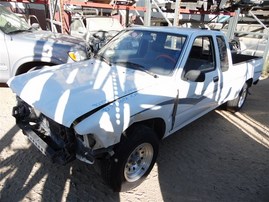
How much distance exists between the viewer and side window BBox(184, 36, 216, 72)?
3611 mm

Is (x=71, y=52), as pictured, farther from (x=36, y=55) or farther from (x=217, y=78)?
(x=217, y=78)

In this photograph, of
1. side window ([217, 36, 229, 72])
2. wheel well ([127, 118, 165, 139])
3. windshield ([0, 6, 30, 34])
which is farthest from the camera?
windshield ([0, 6, 30, 34])

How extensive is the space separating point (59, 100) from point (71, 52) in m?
2.48

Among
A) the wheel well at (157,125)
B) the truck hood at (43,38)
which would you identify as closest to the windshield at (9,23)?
the truck hood at (43,38)

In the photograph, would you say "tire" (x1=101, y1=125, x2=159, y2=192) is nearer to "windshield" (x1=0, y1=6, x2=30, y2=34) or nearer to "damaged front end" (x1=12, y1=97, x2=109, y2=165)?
"damaged front end" (x1=12, y1=97, x2=109, y2=165)

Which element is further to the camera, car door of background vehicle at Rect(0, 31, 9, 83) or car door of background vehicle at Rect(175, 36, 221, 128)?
car door of background vehicle at Rect(0, 31, 9, 83)

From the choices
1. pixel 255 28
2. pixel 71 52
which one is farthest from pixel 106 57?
pixel 255 28

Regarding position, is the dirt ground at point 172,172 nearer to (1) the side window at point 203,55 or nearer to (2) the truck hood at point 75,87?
(2) the truck hood at point 75,87

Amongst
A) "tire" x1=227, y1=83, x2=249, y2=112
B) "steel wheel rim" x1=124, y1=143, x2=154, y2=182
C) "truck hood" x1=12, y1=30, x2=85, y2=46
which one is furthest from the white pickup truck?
"truck hood" x1=12, y1=30, x2=85, y2=46

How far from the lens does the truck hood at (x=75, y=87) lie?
2414 mm

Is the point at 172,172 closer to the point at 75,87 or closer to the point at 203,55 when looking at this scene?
the point at 75,87

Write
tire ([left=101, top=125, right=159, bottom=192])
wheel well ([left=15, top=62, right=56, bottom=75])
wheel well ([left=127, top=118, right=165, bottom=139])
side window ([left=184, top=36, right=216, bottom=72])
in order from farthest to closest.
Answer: wheel well ([left=15, top=62, right=56, bottom=75]), side window ([left=184, top=36, right=216, bottom=72]), wheel well ([left=127, top=118, right=165, bottom=139]), tire ([left=101, top=125, right=159, bottom=192])

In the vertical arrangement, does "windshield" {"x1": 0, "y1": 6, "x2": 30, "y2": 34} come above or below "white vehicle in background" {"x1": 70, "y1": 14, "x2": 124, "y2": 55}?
above

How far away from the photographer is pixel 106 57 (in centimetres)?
378
